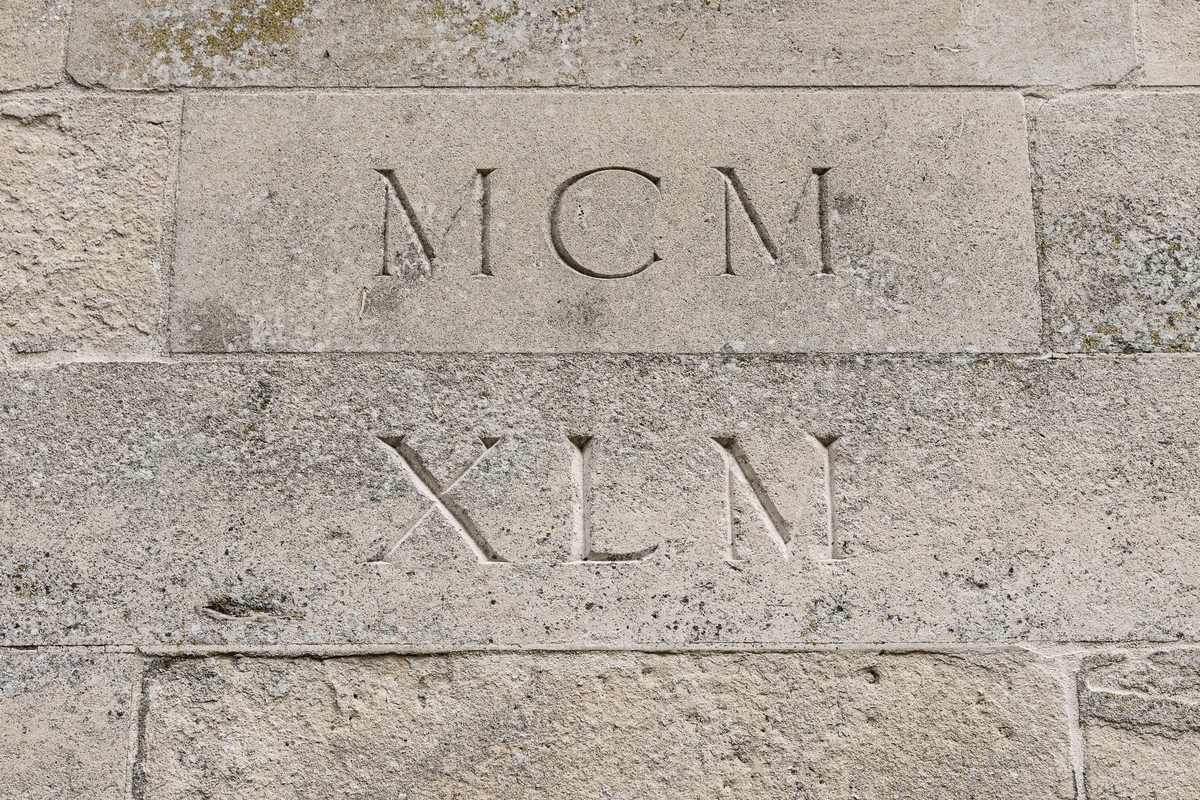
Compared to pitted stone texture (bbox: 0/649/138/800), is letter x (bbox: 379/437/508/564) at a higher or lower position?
higher

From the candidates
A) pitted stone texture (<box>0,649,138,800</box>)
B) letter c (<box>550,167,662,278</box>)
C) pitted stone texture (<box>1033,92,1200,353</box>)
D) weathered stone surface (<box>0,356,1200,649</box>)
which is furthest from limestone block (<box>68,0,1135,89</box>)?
pitted stone texture (<box>0,649,138,800</box>)

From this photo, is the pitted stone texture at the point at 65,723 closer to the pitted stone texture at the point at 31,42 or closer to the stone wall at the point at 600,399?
the stone wall at the point at 600,399

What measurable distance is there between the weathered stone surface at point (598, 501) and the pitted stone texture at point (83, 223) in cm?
11

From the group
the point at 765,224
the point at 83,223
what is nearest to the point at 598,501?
the point at 765,224

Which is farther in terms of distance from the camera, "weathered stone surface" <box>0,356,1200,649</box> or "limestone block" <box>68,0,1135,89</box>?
"limestone block" <box>68,0,1135,89</box>

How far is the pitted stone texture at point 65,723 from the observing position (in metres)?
1.93

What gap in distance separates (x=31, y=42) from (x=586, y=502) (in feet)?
5.89

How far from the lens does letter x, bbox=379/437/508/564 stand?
1.99 m

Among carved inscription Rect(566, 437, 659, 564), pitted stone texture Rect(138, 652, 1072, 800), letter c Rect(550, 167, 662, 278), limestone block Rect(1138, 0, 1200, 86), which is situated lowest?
pitted stone texture Rect(138, 652, 1072, 800)

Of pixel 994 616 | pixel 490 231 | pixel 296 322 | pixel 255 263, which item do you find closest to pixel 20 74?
pixel 255 263

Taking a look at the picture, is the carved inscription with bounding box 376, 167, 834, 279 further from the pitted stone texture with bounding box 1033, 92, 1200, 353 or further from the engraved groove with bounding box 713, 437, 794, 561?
the pitted stone texture with bounding box 1033, 92, 1200, 353

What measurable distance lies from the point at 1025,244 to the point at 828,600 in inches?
38.8

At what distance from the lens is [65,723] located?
1.94m

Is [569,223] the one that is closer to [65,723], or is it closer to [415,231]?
[415,231]
